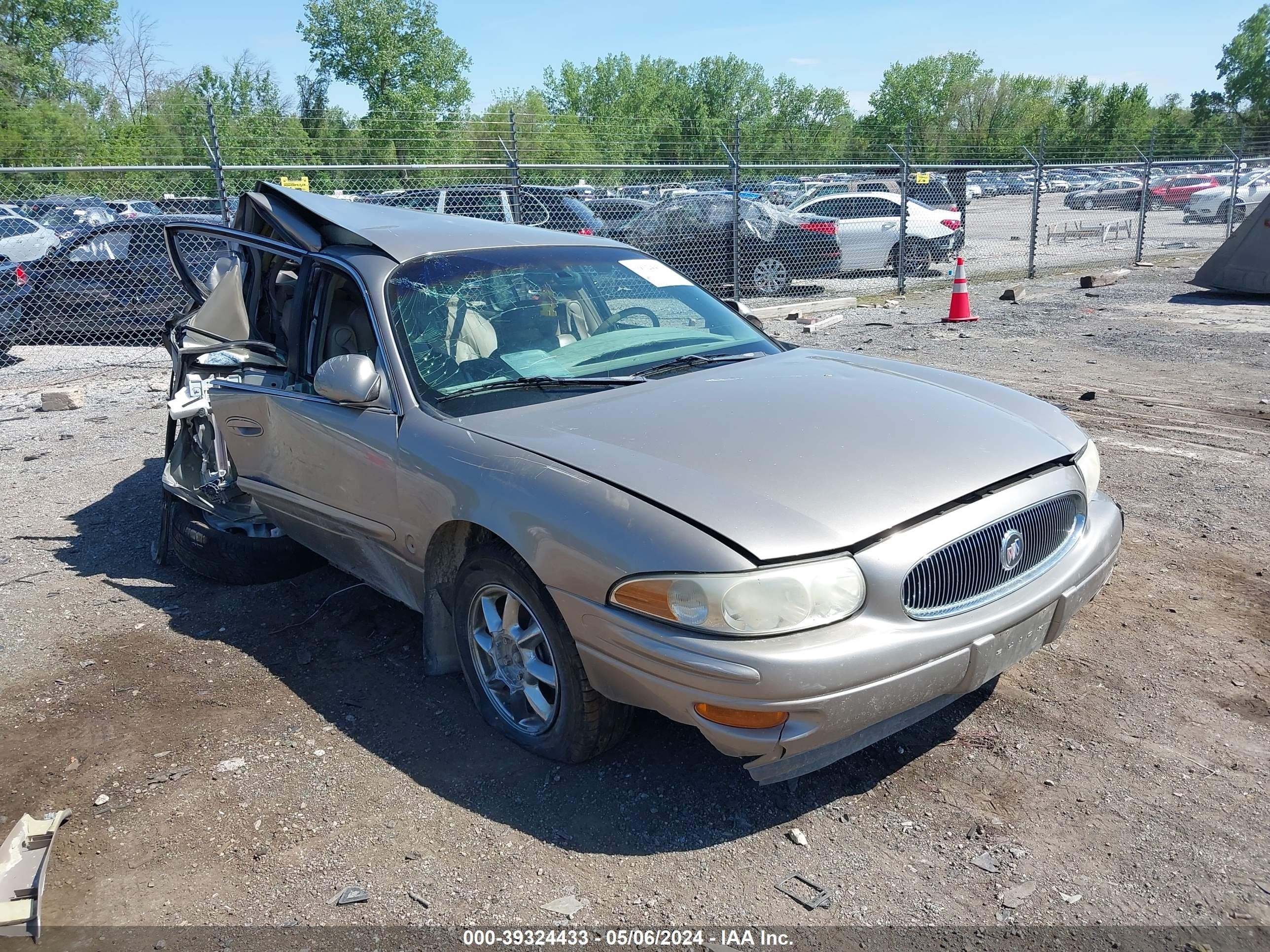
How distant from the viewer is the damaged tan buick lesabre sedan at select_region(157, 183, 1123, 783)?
8.47ft

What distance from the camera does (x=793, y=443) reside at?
3.03 metres

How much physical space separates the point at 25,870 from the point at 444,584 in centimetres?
145

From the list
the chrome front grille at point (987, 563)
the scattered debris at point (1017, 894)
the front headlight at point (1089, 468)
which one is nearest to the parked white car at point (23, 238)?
the front headlight at point (1089, 468)

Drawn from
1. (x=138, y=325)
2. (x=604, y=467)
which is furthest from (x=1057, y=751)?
(x=138, y=325)

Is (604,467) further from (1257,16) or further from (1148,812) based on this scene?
(1257,16)

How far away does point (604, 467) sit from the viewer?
2.89m

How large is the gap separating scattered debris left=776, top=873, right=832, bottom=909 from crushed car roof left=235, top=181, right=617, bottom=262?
8.82ft

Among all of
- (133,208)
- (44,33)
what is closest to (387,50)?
(44,33)

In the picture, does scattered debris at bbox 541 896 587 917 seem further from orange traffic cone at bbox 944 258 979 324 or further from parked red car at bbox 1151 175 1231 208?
parked red car at bbox 1151 175 1231 208

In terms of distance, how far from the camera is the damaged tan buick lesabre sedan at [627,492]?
2.58 metres

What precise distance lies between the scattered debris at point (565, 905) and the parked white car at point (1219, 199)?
29205 millimetres

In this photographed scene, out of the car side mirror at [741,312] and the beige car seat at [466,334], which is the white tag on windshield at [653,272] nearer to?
the car side mirror at [741,312]

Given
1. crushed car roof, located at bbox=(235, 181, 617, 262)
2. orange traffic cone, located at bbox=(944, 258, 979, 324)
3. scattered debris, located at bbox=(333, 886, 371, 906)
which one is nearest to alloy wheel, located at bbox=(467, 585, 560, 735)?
scattered debris, located at bbox=(333, 886, 371, 906)

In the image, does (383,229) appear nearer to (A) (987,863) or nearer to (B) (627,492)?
(B) (627,492)
